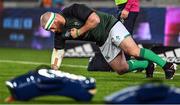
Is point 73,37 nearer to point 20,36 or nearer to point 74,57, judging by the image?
point 74,57

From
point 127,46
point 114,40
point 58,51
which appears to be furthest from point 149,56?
point 58,51

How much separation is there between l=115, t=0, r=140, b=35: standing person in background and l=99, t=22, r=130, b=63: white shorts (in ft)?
6.16

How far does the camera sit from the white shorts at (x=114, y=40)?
9.38 m

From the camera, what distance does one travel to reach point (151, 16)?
18891mm

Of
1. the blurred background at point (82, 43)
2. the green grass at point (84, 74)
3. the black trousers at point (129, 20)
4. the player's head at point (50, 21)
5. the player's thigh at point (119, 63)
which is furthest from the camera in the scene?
the blurred background at point (82, 43)

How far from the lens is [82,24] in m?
8.95

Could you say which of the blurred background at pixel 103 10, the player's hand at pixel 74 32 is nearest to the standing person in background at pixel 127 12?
the player's hand at pixel 74 32

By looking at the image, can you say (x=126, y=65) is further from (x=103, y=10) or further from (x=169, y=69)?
(x=103, y=10)

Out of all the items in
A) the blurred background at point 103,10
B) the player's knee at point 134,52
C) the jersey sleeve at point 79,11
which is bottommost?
the blurred background at point 103,10

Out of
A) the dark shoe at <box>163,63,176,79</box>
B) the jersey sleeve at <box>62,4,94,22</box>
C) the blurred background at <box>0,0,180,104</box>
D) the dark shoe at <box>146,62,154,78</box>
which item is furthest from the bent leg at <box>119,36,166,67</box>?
the jersey sleeve at <box>62,4,94,22</box>

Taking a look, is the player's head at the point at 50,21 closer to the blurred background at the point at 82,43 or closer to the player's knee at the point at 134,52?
the player's knee at the point at 134,52

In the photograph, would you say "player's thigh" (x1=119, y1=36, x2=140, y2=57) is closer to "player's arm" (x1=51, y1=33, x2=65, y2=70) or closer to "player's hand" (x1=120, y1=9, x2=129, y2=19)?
"player's arm" (x1=51, y1=33, x2=65, y2=70)

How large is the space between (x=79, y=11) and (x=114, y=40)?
91 centimetres

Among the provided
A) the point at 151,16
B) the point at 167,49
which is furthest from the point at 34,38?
the point at 167,49
